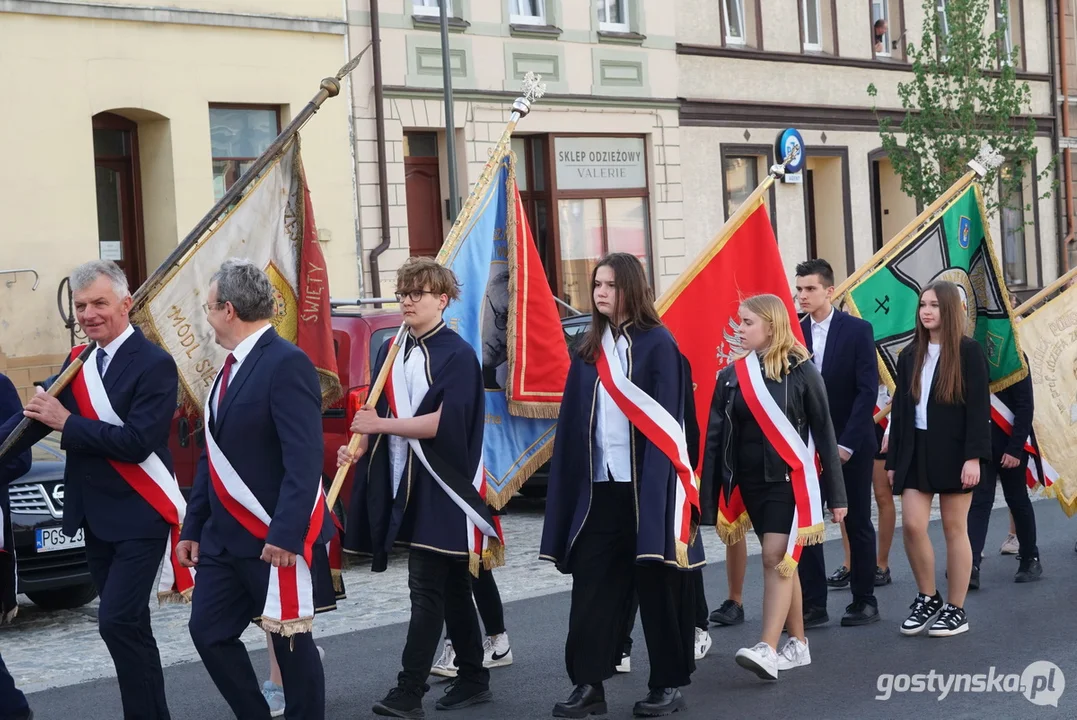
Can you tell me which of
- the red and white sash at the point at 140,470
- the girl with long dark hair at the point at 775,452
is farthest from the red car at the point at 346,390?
the red and white sash at the point at 140,470

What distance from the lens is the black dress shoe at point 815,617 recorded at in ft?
27.1

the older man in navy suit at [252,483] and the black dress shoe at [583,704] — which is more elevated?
the older man in navy suit at [252,483]

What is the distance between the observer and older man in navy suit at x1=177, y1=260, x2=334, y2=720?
539cm

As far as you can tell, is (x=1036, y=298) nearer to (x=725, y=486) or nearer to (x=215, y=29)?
(x=725, y=486)

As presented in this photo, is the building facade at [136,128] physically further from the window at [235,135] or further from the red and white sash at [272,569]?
the red and white sash at [272,569]

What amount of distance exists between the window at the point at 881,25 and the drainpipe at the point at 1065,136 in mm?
5839

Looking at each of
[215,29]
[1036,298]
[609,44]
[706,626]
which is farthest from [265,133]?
[706,626]

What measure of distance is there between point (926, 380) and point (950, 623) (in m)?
1.27

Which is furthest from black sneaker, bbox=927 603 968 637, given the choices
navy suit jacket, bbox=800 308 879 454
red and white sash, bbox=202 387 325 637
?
red and white sash, bbox=202 387 325 637

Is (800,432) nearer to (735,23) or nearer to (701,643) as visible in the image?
(701,643)

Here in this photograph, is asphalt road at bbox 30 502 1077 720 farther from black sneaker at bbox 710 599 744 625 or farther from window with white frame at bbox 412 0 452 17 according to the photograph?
window with white frame at bbox 412 0 452 17

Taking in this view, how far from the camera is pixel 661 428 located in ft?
21.1

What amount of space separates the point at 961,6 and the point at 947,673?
1880 cm

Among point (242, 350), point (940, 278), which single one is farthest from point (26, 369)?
point (242, 350)
